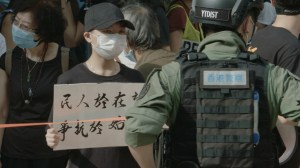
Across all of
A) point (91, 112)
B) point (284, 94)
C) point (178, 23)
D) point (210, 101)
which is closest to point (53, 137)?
point (91, 112)

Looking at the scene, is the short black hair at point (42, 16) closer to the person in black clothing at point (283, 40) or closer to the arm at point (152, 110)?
the person in black clothing at point (283, 40)

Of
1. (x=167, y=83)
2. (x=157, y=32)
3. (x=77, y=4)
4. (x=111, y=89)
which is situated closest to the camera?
(x=167, y=83)

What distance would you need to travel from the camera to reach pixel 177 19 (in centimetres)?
700

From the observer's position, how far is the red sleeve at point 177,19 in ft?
22.9

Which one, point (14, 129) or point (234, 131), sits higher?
point (234, 131)

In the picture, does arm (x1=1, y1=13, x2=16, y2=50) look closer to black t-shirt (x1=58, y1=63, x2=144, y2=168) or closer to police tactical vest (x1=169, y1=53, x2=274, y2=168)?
black t-shirt (x1=58, y1=63, x2=144, y2=168)

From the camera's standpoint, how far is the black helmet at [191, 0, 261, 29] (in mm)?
3783

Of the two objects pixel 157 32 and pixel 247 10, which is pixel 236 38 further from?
pixel 157 32

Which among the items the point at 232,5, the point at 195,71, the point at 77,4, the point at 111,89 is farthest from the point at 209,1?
the point at 77,4

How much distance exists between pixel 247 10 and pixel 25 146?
7.44ft

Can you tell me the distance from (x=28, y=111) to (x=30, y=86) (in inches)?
7.7

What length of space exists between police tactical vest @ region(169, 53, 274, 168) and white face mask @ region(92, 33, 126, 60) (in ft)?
4.14

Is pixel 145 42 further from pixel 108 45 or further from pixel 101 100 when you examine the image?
pixel 101 100

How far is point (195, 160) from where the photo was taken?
3752 mm
